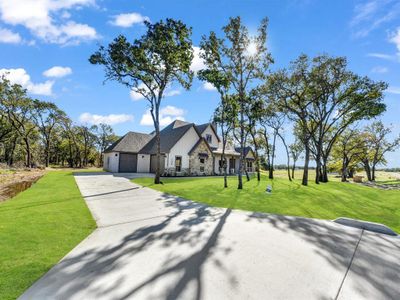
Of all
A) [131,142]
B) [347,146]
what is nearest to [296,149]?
[347,146]

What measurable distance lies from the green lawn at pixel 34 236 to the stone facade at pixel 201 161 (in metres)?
19.0

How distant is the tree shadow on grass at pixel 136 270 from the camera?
10.5 feet

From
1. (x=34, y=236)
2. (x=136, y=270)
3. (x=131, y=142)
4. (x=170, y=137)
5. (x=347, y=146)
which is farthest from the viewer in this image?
(x=347, y=146)

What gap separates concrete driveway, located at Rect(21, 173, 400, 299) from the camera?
3.24 metres

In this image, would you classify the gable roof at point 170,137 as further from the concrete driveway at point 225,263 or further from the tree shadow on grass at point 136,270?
the tree shadow on grass at point 136,270

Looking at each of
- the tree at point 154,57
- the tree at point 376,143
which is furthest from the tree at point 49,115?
the tree at point 376,143

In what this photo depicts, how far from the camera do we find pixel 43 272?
3646mm

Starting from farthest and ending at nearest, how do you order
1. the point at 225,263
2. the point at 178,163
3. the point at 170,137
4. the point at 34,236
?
the point at 170,137, the point at 178,163, the point at 34,236, the point at 225,263

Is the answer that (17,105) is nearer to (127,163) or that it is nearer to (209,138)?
(127,163)

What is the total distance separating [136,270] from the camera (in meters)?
3.77

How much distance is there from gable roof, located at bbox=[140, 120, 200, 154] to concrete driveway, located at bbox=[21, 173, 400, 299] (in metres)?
19.6

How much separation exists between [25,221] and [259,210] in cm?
795

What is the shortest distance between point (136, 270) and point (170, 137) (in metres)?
24.6

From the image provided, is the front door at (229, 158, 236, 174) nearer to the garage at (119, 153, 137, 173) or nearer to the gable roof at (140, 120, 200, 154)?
the gable roof at (140, 120, 200, 154)
